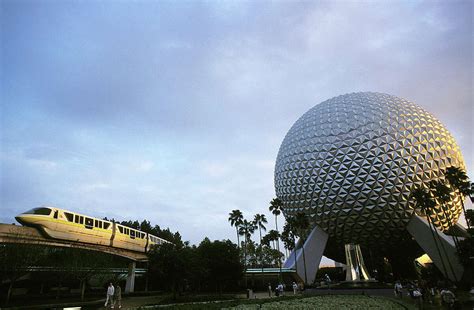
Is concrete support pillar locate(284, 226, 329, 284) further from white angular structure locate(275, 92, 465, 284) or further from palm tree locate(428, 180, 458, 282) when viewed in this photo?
palm tree locate(428, 180, 458, 282)

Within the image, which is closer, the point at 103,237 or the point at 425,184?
the point at 103,237

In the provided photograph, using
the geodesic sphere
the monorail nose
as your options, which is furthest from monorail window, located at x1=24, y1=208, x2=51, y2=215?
the geodesic sphere

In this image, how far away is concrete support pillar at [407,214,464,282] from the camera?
32.0 metres

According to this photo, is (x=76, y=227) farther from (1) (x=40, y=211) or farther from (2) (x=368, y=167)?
(2) (x=368, y=167)

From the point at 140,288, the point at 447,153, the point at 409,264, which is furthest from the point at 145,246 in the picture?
the point at 409,264

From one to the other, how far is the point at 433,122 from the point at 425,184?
10362 millimetres

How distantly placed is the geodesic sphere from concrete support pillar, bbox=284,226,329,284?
1414 mm

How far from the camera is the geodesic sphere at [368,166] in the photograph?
1379 inches

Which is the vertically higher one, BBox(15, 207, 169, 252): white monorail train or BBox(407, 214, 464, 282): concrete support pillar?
BBox(15, 207, 169, 252): white monorail train

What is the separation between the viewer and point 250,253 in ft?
258

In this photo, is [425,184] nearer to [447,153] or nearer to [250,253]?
[447,153]

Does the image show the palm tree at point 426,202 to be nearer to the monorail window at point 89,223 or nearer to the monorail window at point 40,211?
the monorail window at point 89,223

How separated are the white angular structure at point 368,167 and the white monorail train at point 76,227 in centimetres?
2368

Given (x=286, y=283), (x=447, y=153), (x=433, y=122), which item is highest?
(x=433, y=122)
